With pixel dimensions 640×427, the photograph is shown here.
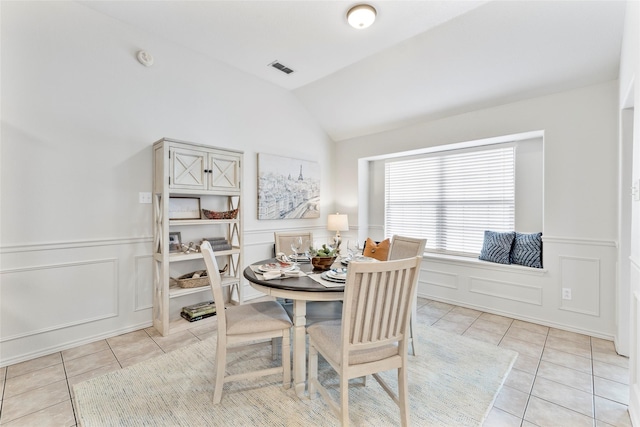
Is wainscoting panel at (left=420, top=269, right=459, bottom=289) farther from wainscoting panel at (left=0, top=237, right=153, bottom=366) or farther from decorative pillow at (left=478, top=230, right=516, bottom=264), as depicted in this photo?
wainscoting panel at (left=0, top=237, right=153, bottom=366)

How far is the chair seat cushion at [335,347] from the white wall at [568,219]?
240 centimetres

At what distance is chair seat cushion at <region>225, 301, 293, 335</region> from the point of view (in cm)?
181

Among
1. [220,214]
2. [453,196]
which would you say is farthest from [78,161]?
[453,196]

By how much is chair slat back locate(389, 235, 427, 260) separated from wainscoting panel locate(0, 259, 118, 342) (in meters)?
2.66

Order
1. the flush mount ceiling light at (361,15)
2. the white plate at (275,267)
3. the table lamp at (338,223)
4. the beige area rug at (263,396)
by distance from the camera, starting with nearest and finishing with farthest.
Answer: the beige area rug at (263,396) < the white plate at (275,267) < the flush mount ceiling light at (361,15) < the table lamp at (338,223)

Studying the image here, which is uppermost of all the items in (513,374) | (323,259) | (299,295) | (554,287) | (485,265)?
(323,259)

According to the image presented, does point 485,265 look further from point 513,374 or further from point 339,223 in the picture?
point 339,223

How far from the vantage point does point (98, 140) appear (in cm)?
265

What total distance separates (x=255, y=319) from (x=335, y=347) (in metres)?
0.59

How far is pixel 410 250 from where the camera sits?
2.46m

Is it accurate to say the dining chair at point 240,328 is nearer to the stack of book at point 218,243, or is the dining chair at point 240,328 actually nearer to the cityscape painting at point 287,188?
the stack of book at point 218,243

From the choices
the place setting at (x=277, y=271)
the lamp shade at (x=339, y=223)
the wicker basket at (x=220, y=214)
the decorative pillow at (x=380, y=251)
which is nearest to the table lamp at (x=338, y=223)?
the lamp shade at (x=339, y=223)

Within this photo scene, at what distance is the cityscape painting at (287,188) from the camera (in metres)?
4.00

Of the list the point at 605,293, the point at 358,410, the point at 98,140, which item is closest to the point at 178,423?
the point at 358,410
